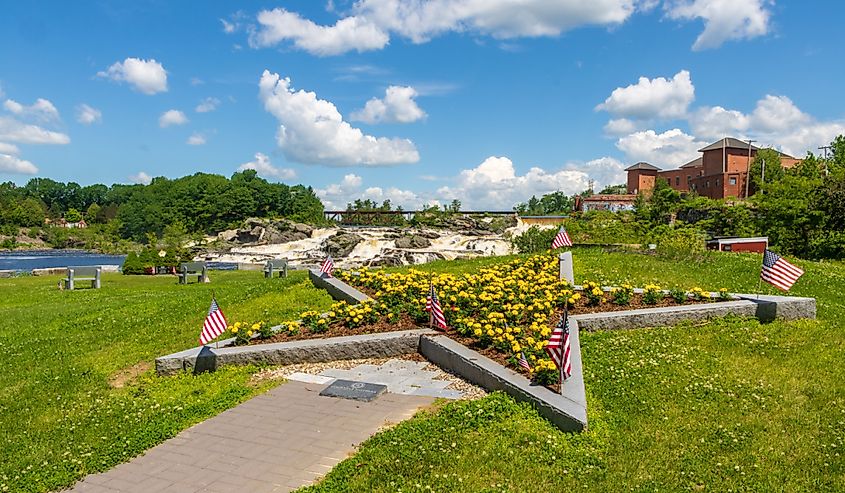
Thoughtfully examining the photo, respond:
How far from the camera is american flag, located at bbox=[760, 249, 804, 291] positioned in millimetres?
9852

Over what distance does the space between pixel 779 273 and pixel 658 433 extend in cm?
568

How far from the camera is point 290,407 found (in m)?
6.99

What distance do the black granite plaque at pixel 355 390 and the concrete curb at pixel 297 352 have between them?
1.16m

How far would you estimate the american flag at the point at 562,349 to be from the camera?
6.47m

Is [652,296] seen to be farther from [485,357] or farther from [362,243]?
[362,243]

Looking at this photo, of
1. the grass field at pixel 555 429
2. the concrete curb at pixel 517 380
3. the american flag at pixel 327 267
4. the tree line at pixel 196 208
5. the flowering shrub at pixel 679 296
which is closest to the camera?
the grass field at pixel 555 429

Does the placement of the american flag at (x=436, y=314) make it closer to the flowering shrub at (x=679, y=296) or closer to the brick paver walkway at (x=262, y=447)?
the brick paver walkway at (x=262, y=447)

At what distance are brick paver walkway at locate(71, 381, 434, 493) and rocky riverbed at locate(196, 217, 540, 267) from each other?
3230cm

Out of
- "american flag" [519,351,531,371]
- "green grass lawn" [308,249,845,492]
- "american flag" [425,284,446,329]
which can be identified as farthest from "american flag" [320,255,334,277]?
"american flag" [519,351,531,371]

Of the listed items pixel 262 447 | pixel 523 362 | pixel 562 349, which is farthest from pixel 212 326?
pixel 562 349

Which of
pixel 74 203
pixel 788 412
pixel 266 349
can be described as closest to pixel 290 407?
pixel 266 349

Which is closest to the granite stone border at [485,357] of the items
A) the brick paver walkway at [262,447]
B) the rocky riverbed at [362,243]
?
the brick paver walkway at [262,447]

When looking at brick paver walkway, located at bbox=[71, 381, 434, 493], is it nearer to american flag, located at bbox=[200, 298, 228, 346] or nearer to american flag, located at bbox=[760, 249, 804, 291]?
american flag, located at bbox=[200, 298, 228, 346]

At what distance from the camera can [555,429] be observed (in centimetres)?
593
